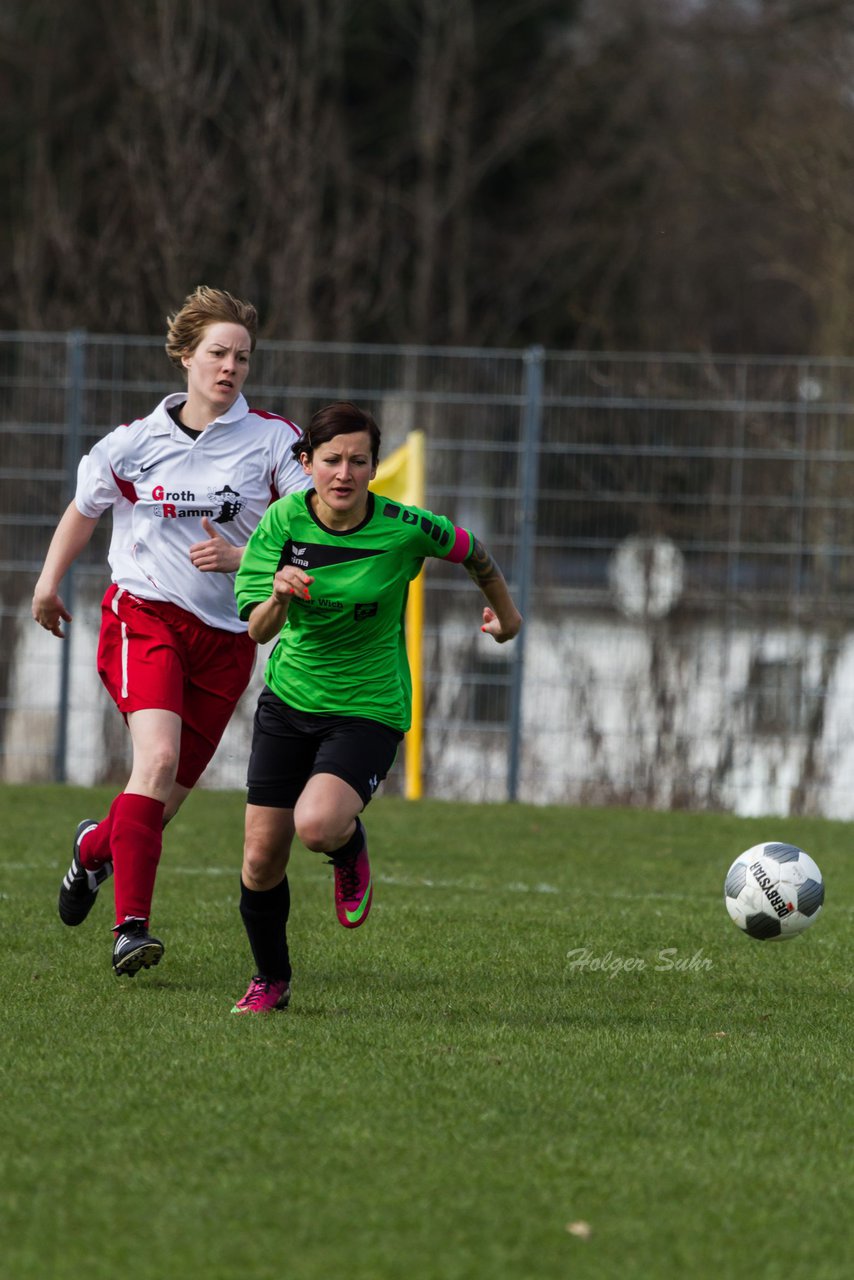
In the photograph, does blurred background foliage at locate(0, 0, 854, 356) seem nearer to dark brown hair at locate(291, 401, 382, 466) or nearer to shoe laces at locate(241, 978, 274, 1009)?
dark brown hair at locate(291, 401, 382, 466)

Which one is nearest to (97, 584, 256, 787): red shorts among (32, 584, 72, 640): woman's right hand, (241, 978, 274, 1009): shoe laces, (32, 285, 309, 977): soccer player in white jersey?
(32, 285, 309, 977): soccer player in white jersey

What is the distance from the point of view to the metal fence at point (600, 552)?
12195mm

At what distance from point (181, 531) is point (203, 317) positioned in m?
0.70

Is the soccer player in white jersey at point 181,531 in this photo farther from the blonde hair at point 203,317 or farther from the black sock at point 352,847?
the black sock at point 352,847

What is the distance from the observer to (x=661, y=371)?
12.5 meters

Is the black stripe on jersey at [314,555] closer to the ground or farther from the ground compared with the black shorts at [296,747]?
farther from the ground

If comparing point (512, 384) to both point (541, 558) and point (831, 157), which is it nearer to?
point (541, 558)

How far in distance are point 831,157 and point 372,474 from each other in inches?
524

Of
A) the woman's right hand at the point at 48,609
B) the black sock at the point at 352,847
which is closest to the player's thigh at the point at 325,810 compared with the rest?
the black sock at the point at 352,847

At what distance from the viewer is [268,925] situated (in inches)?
217

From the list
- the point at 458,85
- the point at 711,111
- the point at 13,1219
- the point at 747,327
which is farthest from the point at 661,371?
the point at 747,327

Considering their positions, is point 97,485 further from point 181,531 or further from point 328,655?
point 328,655

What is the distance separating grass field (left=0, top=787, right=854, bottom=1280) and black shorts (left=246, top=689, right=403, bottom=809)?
2.22 feet

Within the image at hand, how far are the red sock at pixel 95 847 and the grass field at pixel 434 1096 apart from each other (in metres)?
0.34
